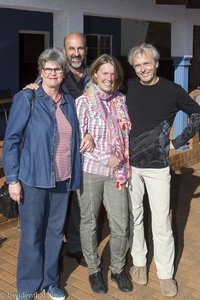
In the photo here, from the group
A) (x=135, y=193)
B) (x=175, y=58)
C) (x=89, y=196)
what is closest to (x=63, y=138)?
(x=89, y=196)

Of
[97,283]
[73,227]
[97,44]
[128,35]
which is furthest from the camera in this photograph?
[128,35]

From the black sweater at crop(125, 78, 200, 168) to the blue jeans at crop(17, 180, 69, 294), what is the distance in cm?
64

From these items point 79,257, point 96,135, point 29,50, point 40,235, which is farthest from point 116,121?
point 29,50

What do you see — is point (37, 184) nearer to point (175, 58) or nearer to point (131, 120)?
point (131, 120)

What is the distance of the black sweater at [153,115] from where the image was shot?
10.9 ft

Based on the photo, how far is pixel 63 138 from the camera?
9.95 feet

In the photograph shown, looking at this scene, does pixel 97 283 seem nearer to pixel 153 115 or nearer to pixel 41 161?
pixel 41 161

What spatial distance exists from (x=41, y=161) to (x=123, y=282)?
127 cm

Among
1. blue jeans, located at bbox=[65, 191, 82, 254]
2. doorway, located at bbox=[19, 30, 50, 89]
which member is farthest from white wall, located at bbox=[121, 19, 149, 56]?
blue jeans, located at bbox=[65, 191, 82, 254]

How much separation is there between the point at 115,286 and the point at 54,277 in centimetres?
54

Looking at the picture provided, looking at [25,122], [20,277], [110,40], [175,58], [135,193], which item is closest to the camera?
[25,122]

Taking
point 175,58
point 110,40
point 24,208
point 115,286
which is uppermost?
point 110,40

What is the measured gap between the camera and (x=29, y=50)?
405 inches

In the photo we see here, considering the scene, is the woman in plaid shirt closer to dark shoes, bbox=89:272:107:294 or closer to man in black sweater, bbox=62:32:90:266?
dark shoes, bbox=89:272:107:294
